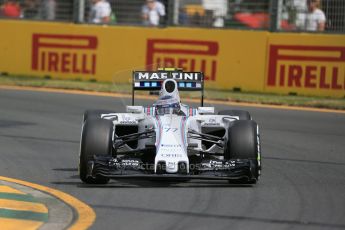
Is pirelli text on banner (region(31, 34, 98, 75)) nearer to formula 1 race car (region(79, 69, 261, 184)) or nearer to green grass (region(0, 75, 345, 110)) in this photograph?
green grass (region(0, 75, 345, 110))

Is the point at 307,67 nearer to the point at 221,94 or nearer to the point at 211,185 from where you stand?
the point at 221,94

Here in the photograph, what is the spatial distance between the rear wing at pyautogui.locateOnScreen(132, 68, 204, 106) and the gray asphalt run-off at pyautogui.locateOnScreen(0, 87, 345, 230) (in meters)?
1.27

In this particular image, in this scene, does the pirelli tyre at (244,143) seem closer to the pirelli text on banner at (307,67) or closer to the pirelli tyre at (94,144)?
the pirelli tyre at (94,144)

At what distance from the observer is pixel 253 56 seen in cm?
1983

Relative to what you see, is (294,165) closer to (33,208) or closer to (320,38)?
(33,208)

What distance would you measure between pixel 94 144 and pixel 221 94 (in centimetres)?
1001

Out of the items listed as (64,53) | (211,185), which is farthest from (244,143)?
(64,53)

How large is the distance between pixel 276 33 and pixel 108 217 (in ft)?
40.5

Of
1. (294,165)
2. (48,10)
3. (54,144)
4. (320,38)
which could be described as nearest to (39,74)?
(48,10)

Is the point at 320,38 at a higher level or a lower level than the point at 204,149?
higher

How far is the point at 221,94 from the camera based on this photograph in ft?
64.2

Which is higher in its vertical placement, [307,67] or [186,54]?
[186,54]

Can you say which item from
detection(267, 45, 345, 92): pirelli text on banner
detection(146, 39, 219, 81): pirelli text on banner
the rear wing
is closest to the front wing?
the rear wing

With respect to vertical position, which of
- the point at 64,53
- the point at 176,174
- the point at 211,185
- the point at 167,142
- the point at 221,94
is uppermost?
the point at 64,53
